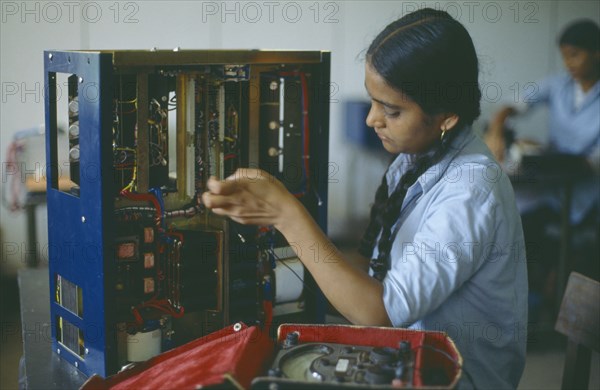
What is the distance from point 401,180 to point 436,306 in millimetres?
356

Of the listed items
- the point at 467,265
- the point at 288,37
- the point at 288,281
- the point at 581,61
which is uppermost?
the point at 288,37

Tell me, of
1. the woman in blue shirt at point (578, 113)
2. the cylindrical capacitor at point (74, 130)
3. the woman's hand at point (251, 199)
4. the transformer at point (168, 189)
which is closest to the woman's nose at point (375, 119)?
the woman's hand at point (251, 199)

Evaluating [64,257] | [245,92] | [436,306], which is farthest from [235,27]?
[436,306]

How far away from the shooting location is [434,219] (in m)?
1.25

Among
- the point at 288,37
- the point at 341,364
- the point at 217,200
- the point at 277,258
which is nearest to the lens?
the point at 341,364

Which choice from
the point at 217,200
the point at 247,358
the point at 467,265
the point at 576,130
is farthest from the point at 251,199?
the point at 576,130

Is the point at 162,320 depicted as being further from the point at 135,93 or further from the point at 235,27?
the point at 235,27

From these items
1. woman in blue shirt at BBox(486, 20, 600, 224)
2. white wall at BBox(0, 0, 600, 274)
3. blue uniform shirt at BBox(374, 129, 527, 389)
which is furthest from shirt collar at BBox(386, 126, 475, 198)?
woman in blue shirt at BBox(486, 20, 600, 224)

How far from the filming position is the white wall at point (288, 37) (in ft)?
12.1

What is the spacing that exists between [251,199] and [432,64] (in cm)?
42

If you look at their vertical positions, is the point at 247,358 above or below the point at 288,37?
below

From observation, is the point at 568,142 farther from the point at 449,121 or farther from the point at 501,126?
the point at 449,121

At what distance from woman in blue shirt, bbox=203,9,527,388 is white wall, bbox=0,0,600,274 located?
176cm

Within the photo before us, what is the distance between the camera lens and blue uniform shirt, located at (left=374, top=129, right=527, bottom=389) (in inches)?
47.4
